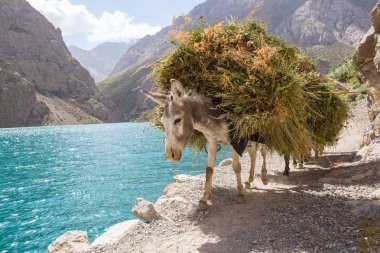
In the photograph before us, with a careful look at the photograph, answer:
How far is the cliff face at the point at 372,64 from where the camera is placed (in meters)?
12.1

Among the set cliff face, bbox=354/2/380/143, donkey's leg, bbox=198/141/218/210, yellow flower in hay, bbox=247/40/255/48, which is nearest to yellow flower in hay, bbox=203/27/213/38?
yellow flower in hay, bbox=247/40/255/48

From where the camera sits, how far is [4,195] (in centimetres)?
2308

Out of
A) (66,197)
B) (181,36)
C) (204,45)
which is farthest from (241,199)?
(66,197)

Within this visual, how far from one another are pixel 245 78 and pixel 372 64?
375 inches

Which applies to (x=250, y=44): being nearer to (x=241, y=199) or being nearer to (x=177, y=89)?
(x=177, y=89)

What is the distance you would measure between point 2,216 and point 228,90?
17163mm

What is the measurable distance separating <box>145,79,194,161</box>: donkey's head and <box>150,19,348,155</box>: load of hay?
2.49 ft

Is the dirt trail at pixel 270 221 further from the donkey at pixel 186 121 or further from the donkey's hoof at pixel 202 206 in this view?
the donkey at pixel 186 121

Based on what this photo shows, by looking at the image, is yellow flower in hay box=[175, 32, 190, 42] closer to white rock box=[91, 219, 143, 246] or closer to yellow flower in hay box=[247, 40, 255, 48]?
yellow flower in hay box=[247, 40, 255, 48]

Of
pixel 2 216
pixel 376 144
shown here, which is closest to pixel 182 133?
pixel 376 144

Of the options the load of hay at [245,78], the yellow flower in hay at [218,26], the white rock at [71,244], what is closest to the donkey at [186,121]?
the load of hay at [245,78]

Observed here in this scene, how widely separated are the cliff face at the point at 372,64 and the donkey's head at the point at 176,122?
939cm

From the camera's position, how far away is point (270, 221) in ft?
23.1

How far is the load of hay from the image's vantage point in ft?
21.9
